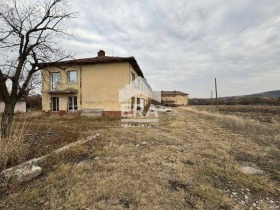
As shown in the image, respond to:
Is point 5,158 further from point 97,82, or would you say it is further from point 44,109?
point 44,109

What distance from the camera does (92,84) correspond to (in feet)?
59.6

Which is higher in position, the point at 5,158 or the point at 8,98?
the point at 8,98

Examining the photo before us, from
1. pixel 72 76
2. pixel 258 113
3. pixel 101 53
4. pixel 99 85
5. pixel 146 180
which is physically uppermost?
pixel 101 53

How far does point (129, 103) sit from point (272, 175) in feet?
47.9

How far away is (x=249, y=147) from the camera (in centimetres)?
715

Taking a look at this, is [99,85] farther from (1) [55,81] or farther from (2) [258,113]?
(2) [258,113]

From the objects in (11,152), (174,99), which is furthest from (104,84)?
(174,99)

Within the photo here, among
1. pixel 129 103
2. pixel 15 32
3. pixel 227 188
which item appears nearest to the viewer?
pixel 227 188

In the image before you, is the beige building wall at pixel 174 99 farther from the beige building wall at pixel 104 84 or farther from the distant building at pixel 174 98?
the beige building wall at pixel 104 84

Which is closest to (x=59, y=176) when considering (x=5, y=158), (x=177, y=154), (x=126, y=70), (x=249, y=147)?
(x=5, y=158)

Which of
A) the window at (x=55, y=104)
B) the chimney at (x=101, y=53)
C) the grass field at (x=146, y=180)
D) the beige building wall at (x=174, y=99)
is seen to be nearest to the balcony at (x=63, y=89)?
the window at (x=55, y=104)

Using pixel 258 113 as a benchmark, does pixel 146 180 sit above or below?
A: below

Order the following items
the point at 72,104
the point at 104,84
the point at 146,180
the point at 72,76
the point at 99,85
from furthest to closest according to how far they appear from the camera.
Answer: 1. the point at 72,104
2. the point at 72,76
3. the point at 99,85
4. the point at 104,84
5. the point at 146,180

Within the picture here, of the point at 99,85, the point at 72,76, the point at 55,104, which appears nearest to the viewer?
the point at 99,85
